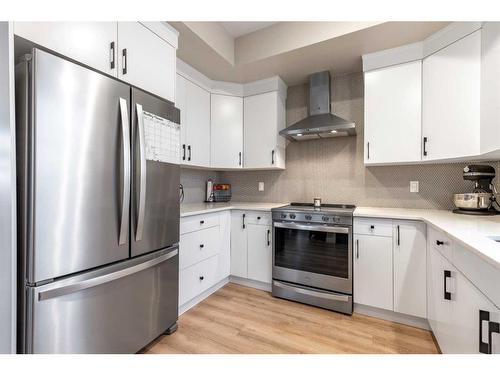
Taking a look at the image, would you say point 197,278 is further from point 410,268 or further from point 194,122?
point 410,268

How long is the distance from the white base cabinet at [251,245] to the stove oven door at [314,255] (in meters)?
0.12

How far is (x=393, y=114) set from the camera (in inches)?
86.7

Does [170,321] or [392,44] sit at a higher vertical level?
[392,44]

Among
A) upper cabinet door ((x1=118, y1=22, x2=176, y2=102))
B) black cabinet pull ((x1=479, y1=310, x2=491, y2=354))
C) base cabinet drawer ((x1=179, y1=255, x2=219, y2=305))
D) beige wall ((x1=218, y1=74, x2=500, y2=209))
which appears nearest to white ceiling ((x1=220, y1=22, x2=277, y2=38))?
upper cabinet door ((x1=118, y1=22, x2=176, y2=102))

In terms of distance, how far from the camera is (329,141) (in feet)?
9.29

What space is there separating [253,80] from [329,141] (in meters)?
1.19

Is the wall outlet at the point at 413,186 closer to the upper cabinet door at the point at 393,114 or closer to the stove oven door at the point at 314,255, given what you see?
the upper cabinet door at the point at 393,114

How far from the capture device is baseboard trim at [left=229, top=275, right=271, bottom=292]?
2.61m

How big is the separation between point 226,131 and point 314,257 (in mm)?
1792

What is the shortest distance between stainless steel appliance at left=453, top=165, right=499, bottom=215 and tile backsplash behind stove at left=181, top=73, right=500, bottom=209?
0.25m
